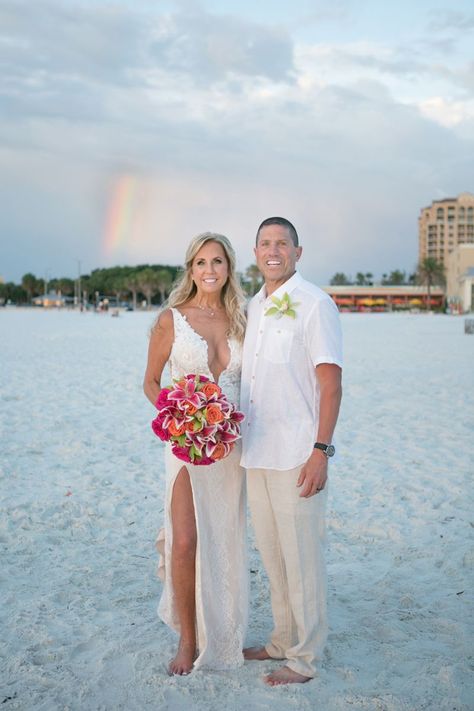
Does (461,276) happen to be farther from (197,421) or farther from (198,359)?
(197,421)

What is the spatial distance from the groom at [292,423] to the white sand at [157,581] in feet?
1.48

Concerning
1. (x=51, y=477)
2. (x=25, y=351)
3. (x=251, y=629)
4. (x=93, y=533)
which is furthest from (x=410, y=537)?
(x=25, y=351)

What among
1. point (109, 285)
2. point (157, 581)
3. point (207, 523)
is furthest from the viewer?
point (109, 285)

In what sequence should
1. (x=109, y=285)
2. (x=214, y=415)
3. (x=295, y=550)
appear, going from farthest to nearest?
(x=109, y=285) → (x=295, y=550) → (x=214, y=415)

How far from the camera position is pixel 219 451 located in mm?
3387

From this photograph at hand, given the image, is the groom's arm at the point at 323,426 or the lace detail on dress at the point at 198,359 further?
the lace detail on dress at the point at 198,359

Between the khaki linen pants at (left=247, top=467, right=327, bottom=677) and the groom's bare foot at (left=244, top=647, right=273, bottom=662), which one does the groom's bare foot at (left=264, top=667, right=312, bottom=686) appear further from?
the groom's bare foot at (left=244, top=647, right=273, bottom=662)

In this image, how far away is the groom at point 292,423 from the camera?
344 cm

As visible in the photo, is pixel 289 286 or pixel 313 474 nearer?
pixel 313 474

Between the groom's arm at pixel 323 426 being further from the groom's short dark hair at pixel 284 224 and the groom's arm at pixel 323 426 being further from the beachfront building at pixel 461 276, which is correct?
the beachfront building at pixel 461 276

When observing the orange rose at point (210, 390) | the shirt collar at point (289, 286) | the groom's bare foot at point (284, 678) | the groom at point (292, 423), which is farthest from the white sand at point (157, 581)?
the shirt collar at point (289, 286)

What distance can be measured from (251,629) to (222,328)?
1.81m

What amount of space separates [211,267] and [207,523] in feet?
4.41

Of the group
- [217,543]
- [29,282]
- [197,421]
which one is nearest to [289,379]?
[197,421]
